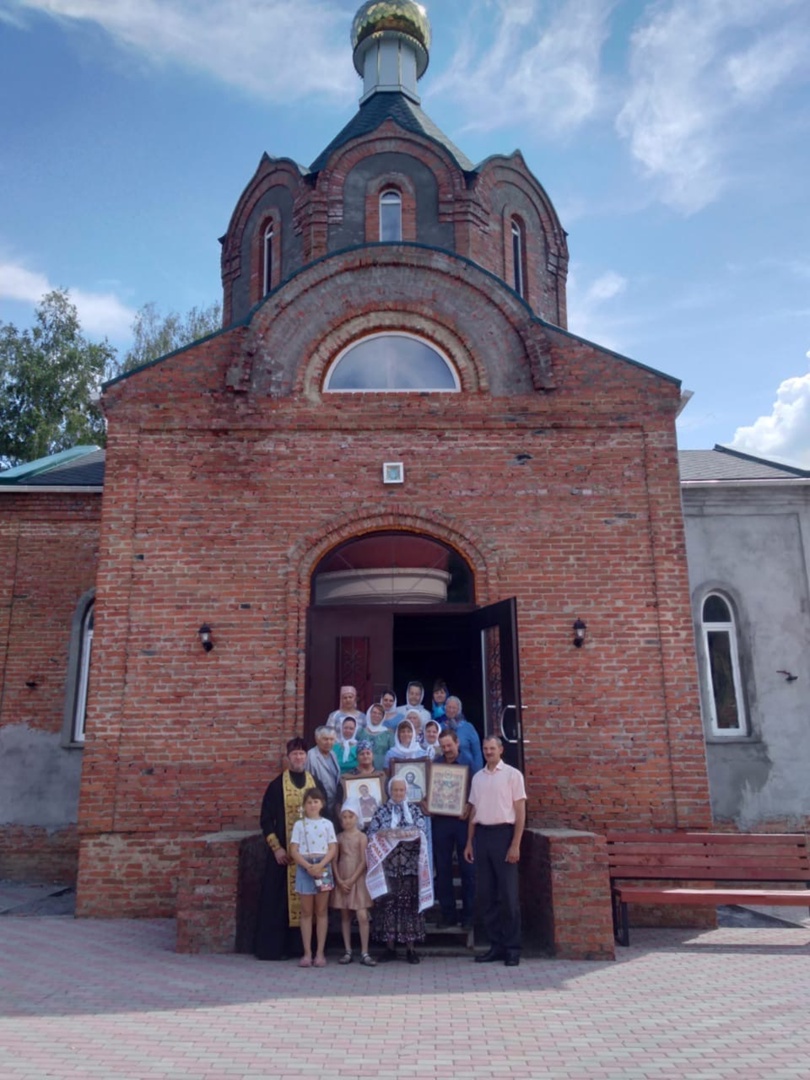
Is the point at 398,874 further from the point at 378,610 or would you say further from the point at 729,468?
the point at 729,468

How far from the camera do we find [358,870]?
22.9 ft

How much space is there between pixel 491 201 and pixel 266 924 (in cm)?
1128

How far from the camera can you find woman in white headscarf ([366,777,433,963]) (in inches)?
273

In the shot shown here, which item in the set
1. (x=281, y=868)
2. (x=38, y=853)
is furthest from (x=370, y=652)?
(x=38, y=853)

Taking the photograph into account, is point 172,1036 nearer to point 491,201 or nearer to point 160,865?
point 160,865

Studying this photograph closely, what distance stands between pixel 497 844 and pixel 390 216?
9884 millimetres

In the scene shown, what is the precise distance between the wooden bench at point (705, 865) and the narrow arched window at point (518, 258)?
9003 mm

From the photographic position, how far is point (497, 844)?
7102 mm

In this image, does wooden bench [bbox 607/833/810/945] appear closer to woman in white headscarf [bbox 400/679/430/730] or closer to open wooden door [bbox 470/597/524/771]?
open wooden door [bbox 470/597/524/771]

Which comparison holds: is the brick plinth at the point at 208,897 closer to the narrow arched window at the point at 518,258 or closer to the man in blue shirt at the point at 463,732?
the man in blue shirt at the point at 463,732

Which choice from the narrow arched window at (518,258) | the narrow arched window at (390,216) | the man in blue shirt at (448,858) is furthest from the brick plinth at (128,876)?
the narrow arched window at (518,258)

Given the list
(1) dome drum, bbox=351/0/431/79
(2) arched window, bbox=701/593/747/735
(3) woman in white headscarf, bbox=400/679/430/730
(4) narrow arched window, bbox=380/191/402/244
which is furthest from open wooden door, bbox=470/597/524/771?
(1) dome drum, bbox=351/0/431/79

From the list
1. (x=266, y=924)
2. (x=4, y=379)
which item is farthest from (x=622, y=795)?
(x=4, y=379)

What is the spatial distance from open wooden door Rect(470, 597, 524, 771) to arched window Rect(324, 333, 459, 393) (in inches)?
115
